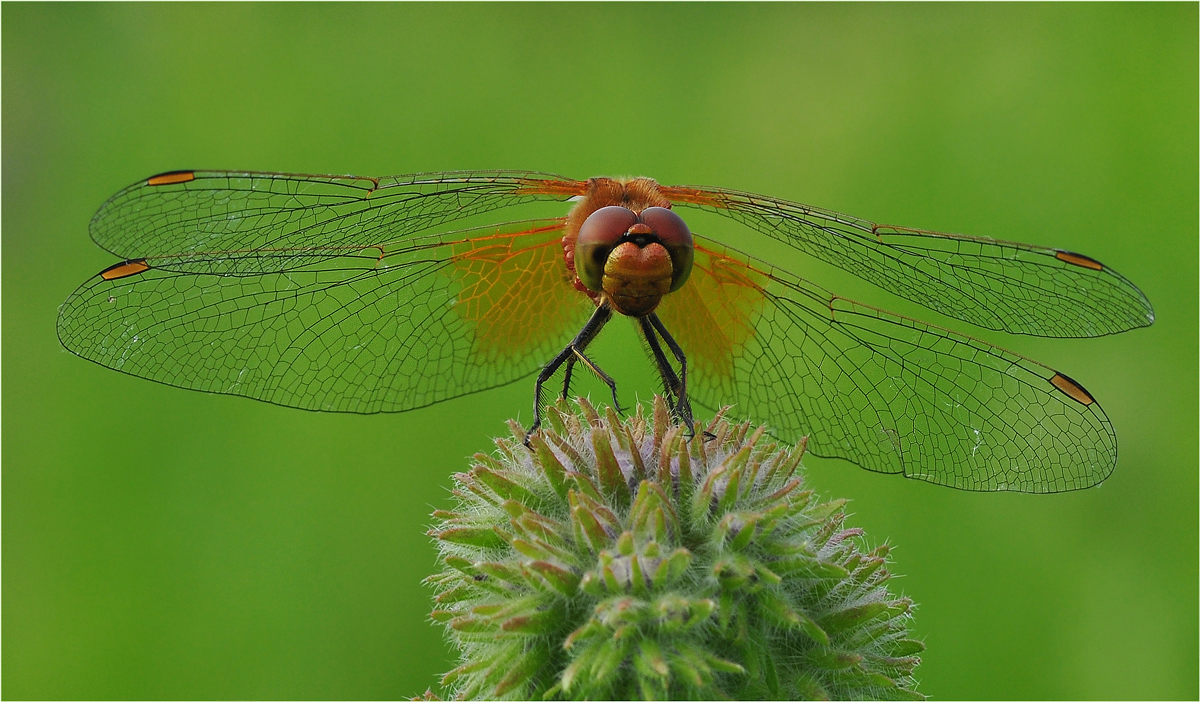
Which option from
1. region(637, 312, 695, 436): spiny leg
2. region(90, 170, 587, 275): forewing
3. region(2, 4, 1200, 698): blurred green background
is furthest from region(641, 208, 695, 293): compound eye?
region(2, 4, 1200, 698): blurred green background

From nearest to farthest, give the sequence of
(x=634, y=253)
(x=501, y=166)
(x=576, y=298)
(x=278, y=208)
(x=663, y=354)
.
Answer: (x=634, y=253) < (x=663, y=354) < (x=278, y=208) < (x=576, y=298) < (x=501, y=166)

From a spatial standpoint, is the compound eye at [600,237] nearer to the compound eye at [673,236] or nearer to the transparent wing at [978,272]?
the compound eye at [673,236]

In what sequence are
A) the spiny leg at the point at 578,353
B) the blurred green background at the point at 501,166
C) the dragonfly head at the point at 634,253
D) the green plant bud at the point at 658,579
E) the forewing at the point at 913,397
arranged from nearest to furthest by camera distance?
the green plant bud at the point at 658,579 < the dragonfly head at the point at 634,253 < the spiny leg at the point at 578,353 < the forewing at the point at 913,397 < the blurred green background at the point at 501,166

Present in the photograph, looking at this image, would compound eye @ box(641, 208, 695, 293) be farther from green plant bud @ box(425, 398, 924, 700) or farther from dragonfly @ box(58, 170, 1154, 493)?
green plant bud @ box(425, 398, 924, 700)

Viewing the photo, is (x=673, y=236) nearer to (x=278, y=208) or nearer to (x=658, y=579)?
(x=658, y=579)

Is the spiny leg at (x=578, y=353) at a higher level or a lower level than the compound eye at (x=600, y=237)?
lower

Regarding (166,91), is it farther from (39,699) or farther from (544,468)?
(544,468)

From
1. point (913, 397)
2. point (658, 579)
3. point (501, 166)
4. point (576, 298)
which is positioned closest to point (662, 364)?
point (576, 298)

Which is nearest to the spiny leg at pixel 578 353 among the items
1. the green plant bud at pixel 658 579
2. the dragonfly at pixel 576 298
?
the dragonfly at pixel 576 298
